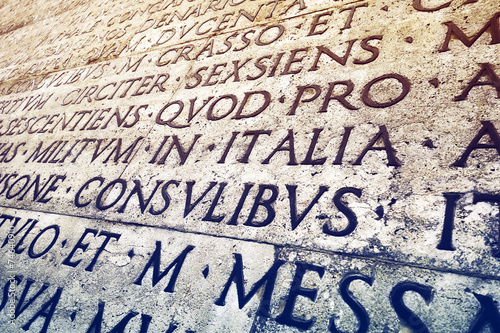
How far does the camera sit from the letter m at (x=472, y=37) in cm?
221

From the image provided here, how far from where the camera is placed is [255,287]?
5.52 feet

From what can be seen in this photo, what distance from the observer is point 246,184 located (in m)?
2.18

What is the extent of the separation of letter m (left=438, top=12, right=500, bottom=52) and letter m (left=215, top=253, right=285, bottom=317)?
206 centimetres

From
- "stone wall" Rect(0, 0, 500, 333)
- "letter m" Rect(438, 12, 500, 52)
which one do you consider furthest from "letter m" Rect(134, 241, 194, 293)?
"letter m" Rect(438, 12, 500, 52)

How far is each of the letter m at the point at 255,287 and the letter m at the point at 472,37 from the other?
81.1 inches

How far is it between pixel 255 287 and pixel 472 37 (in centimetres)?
236

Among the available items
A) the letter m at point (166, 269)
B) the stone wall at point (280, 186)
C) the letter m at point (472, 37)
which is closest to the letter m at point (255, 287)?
the stone wall at point (280, 186)

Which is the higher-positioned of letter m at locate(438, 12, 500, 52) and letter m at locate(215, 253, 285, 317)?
letter m at locate(438, 12, 500, 52)

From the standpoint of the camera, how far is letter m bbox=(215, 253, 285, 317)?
1.61 m

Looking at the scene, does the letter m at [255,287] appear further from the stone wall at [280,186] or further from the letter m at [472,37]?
the letter m at [472,37]

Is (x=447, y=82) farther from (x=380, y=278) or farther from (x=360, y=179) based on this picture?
(x=380, y=278)

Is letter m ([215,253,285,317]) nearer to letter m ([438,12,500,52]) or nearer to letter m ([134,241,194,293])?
letter m ([134,241,194,293])

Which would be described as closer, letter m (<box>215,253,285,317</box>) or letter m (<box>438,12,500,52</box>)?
letter m (<box>215,253,285,317</box>)

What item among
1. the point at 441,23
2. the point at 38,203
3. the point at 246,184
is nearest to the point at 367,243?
the point at 246,184
